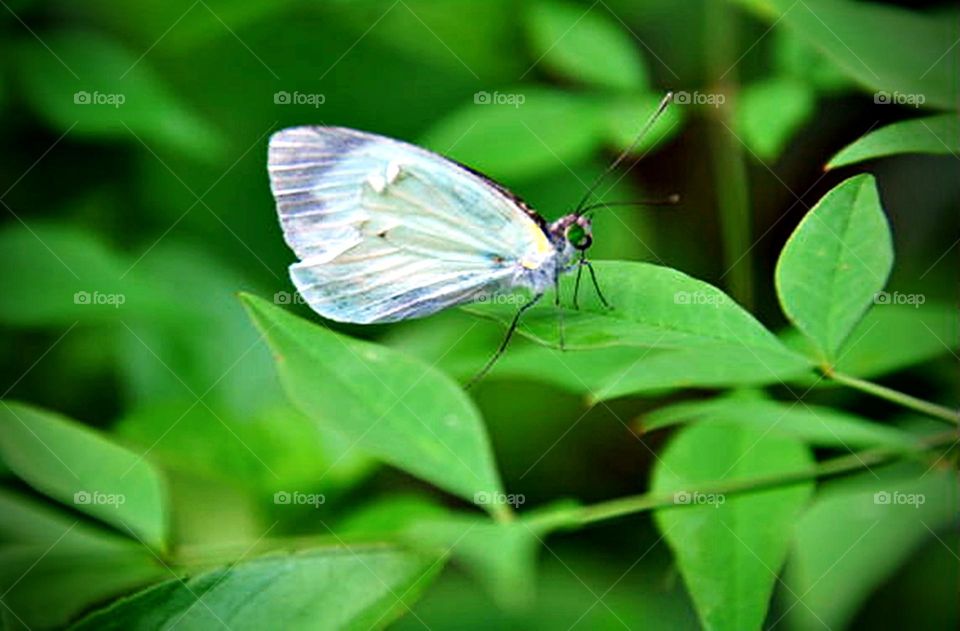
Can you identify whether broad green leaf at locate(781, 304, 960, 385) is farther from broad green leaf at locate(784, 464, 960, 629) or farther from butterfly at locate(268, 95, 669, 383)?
butterfly at locate(268, 95, 669, 383)

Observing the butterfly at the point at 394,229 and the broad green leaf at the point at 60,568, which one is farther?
the butterfly at the point at 394,229

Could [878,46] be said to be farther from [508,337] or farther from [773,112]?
[508,337]

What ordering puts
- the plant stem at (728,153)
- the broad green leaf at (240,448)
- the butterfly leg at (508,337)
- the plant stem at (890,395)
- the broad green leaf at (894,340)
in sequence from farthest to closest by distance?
the plant stem at (728,153) < the broad green leaf at (240,448) < the broad green leaf at (894,340) < the butterfly leg at (508,337) < the plant stem at (890,395)

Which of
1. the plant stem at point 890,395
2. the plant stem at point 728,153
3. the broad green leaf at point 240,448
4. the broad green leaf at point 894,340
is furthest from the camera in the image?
the plant stem at point 728,153

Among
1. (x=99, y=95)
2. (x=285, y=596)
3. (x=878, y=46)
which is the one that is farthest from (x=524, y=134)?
(x=285, y=596)

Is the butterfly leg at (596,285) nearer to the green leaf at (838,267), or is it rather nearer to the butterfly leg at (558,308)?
the butterfly leg at (558,308)

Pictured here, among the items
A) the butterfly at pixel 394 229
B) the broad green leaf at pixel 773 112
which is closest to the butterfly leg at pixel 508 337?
the butterfly at pixel 394 229

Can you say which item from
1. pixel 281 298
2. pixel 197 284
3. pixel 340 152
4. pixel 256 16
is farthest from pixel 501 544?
pixel 256 16
